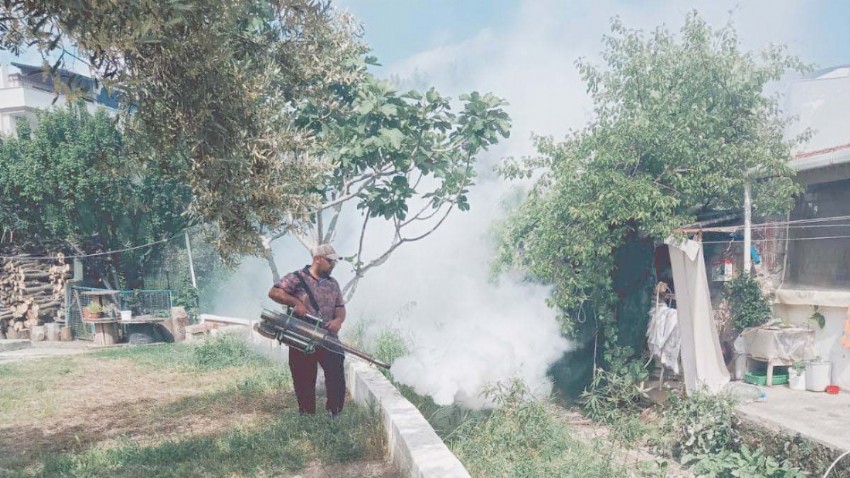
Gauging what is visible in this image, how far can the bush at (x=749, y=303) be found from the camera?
33.0 feet

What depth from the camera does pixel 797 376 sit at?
955 cm

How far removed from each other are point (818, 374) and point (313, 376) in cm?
751

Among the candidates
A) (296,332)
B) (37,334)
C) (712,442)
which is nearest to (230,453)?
(296,332)

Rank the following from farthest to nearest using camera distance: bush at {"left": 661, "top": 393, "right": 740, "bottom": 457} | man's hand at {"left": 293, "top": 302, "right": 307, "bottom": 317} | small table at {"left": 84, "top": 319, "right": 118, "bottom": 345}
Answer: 1. small table at {"left": 84, "top": 319, "right": 118, "bottom": 345}
2. bush at {"left": 661, "top": 393, "right": 740, "bottom": 457}
3. man's hand at {"left": 293, "top": 302, "right": 307, "bottom": 317}

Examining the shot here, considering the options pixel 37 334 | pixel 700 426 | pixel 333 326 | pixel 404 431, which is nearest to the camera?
pixel 404 431

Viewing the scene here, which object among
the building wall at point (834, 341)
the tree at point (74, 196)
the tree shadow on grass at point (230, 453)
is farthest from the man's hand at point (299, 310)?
the tree at point (74, 196)

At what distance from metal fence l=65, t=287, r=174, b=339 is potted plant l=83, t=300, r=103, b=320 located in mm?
173

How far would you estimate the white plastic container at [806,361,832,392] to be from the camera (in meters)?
9.40

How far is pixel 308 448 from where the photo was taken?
5.64 meters

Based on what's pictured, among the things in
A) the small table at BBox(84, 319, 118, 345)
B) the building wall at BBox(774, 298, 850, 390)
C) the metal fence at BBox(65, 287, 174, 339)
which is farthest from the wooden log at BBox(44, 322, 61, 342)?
the building wall at BBox(774, 298, 850, 390)

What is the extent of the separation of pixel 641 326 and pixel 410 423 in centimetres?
740

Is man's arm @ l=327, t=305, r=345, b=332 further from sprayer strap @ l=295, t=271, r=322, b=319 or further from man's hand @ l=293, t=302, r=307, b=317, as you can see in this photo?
man's hand @ l=293, t=302, r=307, b=317

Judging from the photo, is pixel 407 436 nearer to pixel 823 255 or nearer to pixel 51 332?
pixel 823 255

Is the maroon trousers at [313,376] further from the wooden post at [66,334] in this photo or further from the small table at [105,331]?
the wooden post at [66,334]
